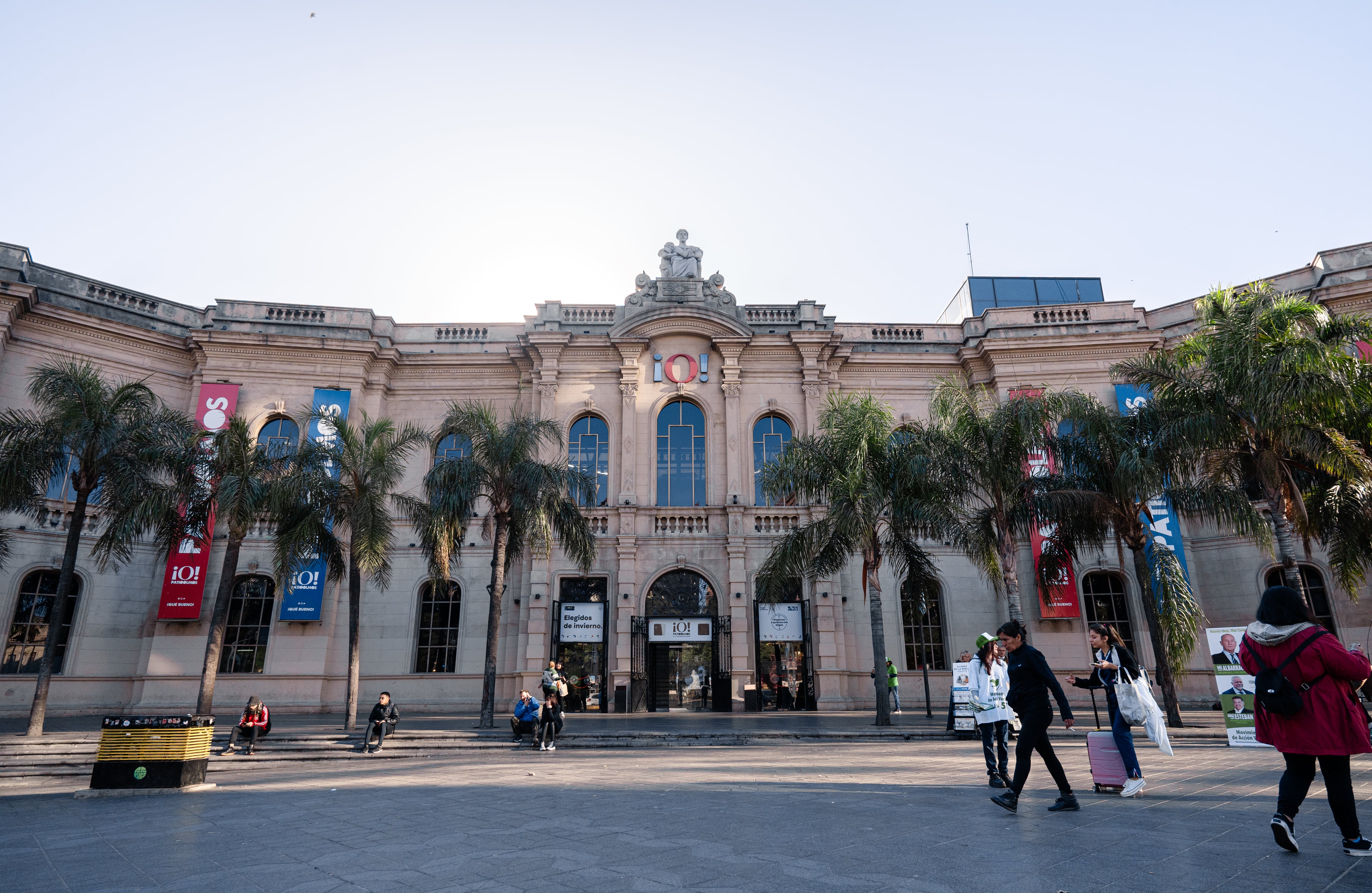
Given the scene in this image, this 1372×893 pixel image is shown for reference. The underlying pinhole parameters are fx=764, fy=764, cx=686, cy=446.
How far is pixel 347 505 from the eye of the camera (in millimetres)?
18562

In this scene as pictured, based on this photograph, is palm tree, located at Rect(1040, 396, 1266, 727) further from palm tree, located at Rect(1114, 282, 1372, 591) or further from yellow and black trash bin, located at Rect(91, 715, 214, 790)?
yellow and black trash bin, located at Rect(91, 715, 214, 790)

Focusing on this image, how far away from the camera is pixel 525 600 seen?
2383 centimetres

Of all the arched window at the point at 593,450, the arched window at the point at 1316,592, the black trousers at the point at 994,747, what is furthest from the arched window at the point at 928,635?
the black trousers at the point at 994,747

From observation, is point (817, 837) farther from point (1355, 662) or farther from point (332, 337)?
point (332, 337)

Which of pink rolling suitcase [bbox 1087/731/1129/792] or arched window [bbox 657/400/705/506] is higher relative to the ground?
arched window [bbox 657/400/705/506]

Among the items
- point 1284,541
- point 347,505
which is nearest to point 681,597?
point 347,505

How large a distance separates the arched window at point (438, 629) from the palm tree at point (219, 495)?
6.61 meters

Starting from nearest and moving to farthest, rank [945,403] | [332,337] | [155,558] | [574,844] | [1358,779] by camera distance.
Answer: [574,844] → [1358,779] → [945,403] → [155,558] → [332,337]

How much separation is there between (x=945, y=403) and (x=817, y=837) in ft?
45.6

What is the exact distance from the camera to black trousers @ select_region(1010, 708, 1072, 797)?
7039mm

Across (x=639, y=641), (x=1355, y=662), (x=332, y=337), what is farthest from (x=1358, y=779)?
(x=332, y=337)

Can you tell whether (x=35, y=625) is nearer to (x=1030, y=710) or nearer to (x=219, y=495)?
(x=219, y=495)

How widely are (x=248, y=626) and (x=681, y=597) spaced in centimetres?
1324

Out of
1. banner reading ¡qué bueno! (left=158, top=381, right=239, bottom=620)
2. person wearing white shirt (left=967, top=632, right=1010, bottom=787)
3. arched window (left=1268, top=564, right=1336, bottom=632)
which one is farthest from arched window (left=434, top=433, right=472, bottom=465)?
arched window (left=1268, top=564, right=1336, bottom=632)
